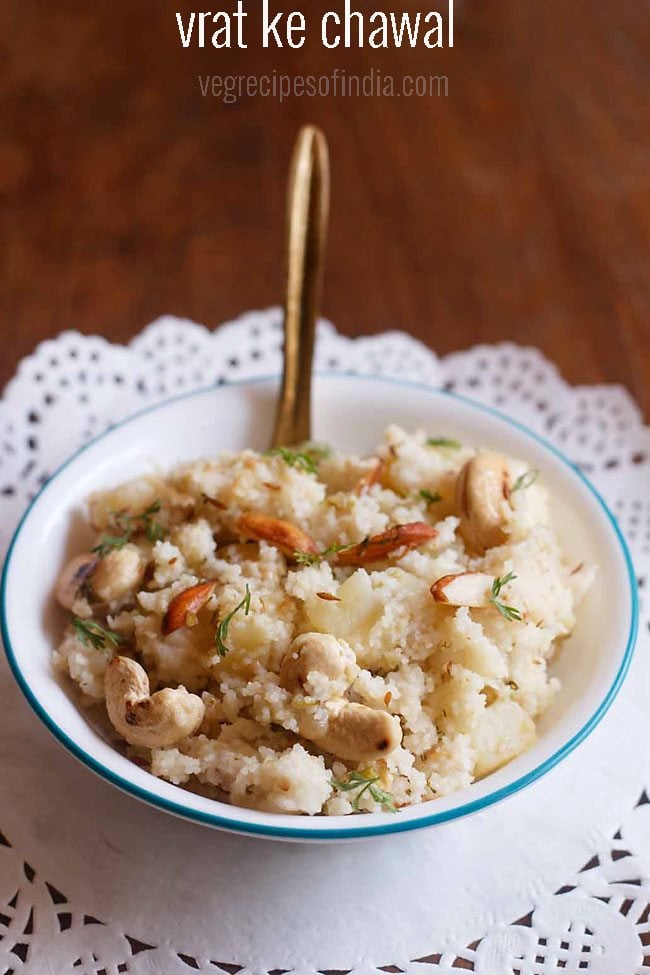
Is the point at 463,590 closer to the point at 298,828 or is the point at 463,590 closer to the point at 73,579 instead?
the point at 298,828

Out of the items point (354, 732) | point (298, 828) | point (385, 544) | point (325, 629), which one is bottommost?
point (298, 828)

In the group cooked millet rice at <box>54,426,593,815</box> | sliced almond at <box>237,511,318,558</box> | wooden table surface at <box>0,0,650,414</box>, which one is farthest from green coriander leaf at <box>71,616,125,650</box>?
wooden table surface at <box>0,0,650,414</box>

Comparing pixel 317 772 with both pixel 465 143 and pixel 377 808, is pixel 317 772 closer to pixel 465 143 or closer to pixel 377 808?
pixel 377 808

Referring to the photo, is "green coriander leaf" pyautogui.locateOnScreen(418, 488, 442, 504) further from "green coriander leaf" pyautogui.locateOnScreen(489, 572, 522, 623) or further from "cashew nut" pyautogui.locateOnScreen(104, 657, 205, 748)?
"cashew nut" pyautogui.locateOnScreen(104, 657, 205, 748)

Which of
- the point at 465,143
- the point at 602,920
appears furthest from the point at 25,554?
the point at 465,143

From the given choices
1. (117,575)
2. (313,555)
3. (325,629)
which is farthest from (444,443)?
(117,575)
